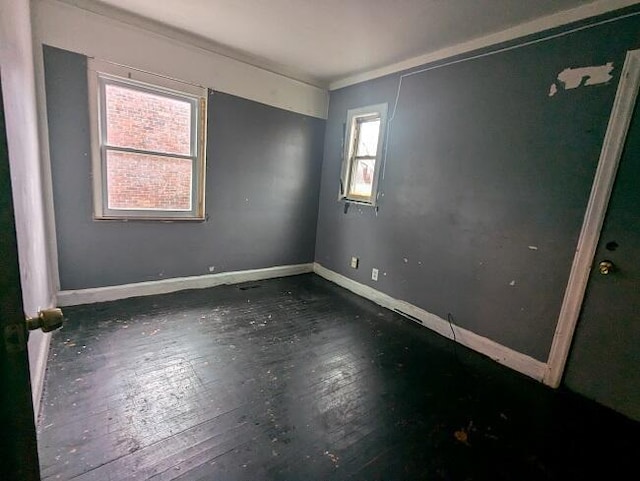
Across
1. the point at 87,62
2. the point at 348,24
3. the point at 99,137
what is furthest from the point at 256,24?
the point at 99,137

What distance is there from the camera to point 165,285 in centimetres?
312

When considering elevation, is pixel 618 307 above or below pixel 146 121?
below

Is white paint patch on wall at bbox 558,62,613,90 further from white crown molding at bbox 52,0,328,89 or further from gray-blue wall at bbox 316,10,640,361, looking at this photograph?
white crown molding at bbox 52,0,328,89

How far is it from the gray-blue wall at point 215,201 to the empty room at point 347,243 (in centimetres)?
2

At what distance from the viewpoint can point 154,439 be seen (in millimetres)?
1421

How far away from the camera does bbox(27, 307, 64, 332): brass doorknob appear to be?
58cm

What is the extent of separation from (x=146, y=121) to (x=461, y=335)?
11.4 ft

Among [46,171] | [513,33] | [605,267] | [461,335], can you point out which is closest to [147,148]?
[46,171]

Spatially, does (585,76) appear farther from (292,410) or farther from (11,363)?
(11,363)

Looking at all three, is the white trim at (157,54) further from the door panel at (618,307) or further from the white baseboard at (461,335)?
the door panel at (618,307)

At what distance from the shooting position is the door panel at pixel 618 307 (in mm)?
1788

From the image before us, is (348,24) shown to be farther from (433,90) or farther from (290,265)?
(290,265)

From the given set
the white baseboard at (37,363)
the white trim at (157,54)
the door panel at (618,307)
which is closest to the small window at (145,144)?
the white trim at (157,54)

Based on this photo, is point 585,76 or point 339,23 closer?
point 585,76
